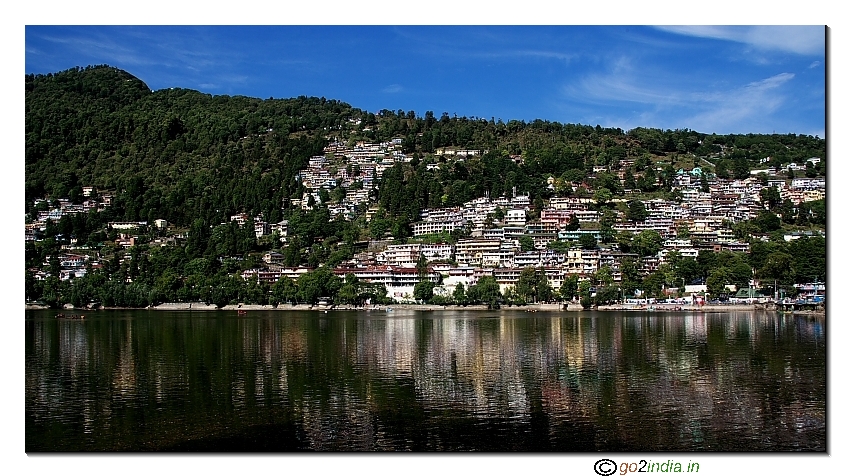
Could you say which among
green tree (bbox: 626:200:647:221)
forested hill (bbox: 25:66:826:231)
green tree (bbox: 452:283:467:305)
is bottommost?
green tree (bbox: 452:283:467:305)

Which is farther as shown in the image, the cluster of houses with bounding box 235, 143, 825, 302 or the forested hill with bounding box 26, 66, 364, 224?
the forested hill with bounding box 26, 66, 364, 224

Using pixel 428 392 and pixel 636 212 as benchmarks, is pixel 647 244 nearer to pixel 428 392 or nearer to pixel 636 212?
pixel 636 212

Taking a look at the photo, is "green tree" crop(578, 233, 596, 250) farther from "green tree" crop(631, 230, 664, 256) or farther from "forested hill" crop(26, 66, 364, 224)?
"forested hill" crop(26, 66, 364, 224)

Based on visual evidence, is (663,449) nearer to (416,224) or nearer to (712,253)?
(712,253)

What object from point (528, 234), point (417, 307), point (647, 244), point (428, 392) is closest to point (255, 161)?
point (528, 234)

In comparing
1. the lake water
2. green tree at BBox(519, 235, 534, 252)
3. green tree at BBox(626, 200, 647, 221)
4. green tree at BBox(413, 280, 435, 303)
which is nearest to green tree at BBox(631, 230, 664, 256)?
green tree at BBox(626, 200, 647, 221)

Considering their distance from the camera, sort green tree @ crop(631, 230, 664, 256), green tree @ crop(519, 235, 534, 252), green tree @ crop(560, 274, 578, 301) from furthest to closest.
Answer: green tree @ crop(519, 235, 534, 252) < green tree @ crop(631, 230, 664, 256) < green tree @ crop(560, 274, 578, 301)
